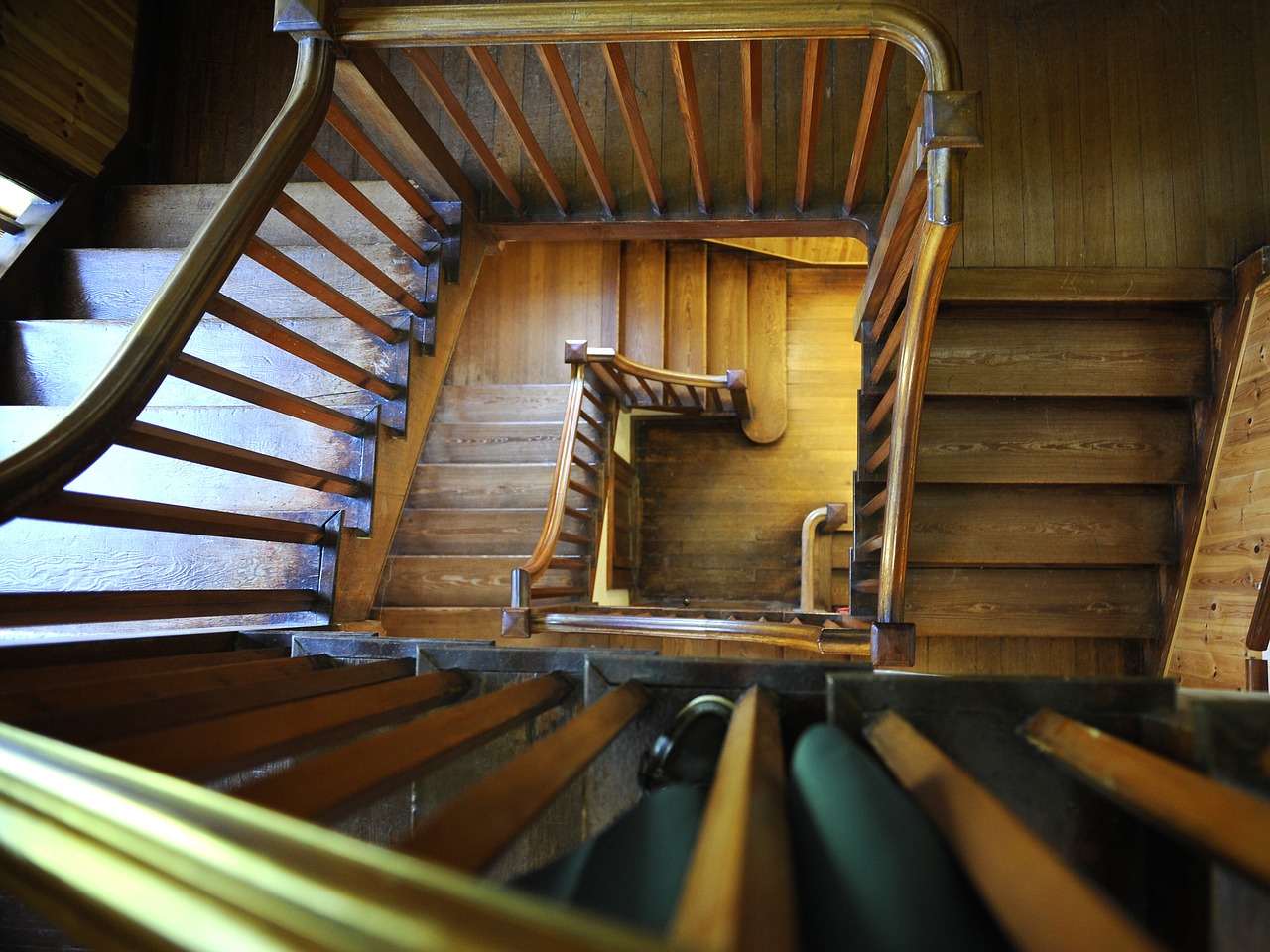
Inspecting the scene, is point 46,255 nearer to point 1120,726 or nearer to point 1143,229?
point 1120,726

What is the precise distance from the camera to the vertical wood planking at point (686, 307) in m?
5.41

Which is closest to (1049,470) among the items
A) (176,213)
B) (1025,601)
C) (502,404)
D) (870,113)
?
(1025,601)

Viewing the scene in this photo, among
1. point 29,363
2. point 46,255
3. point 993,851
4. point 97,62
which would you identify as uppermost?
point 97,62

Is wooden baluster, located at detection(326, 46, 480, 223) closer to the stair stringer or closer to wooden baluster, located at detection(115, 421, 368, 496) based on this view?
the stair stringer

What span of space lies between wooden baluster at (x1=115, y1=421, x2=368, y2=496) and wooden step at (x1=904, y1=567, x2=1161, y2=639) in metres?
1.97

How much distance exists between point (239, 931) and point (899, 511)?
219 cm

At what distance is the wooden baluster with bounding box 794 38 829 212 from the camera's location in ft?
7.02

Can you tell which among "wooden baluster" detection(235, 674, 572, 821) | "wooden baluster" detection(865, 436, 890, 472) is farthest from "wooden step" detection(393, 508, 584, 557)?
"wooden baluster" detection(235, 674, 572, 821)

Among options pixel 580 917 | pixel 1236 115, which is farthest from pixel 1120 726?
pixel 1236 115

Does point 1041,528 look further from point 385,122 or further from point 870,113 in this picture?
point 385,122

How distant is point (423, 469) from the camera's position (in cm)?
430

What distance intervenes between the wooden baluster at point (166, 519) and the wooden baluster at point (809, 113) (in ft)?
5.72

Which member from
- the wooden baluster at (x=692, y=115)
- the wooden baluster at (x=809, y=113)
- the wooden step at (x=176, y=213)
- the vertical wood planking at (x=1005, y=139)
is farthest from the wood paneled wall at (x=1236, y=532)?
the wooden step at (x=176, y=213)

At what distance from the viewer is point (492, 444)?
14.9 feet
